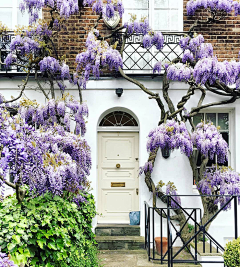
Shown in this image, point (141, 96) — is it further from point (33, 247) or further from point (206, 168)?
point (33, 247)

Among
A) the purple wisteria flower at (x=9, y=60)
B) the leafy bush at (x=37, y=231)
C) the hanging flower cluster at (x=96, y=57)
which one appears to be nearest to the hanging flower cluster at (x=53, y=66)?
the hanging flower cluster at (x=96, y=57)

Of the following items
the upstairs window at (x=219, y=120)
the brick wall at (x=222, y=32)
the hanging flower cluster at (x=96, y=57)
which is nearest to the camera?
the hanging flower cluster at (x=96, y=57)

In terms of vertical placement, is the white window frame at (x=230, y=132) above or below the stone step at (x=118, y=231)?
above

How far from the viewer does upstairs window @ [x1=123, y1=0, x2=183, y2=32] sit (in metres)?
7.96

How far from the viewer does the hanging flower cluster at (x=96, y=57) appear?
6.82 metres

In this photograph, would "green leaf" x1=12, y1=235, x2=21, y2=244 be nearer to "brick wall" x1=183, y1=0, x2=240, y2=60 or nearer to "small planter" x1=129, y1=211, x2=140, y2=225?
"small planter" x1=129, y1=211, x2=140, y2=225

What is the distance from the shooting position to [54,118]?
6848 mm

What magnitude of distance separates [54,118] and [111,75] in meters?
1.67

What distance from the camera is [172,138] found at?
21.2 ft

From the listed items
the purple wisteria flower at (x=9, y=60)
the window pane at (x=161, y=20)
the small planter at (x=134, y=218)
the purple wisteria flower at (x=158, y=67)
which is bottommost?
the small planter at (x=134, y=218)

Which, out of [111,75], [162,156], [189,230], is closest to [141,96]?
[111,75]

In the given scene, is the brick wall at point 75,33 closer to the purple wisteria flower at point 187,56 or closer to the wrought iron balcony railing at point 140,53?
the wrought iron balcony railing at point 140,53

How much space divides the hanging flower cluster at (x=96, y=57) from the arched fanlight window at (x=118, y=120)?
3.72ft

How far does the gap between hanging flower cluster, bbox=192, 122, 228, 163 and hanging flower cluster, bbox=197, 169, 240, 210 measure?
292 millimetres
